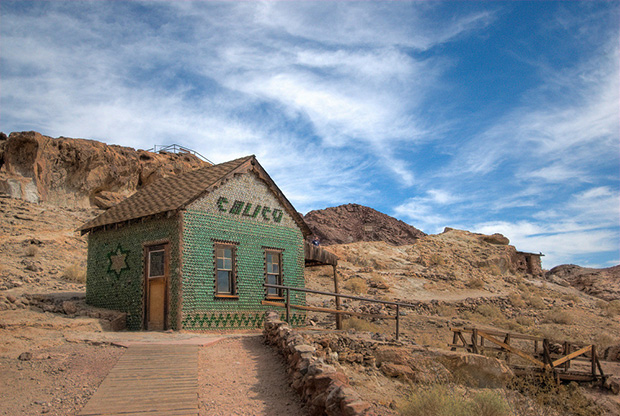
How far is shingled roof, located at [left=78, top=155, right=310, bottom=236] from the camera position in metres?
15.8

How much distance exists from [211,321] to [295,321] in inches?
156

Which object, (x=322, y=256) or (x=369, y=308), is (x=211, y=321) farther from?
(x=369, y=308)

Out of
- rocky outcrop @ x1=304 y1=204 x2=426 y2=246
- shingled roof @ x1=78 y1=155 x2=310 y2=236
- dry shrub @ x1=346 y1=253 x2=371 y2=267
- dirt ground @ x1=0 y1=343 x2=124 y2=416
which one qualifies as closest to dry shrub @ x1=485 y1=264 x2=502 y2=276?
dry shrub @ x1=346 y1=253 x2=371 y2=267

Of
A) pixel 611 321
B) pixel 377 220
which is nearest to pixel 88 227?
pixel 611 321

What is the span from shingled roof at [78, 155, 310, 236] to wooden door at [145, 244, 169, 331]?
1.34 meters

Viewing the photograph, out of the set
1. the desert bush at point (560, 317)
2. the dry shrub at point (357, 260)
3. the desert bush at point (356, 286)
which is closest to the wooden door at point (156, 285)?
the desert bush at point (356, 286)

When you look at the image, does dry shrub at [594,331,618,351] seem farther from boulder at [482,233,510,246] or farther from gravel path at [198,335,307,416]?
boulder at [482,233,510,246]

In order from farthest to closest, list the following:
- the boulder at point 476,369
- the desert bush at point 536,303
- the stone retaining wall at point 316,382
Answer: the desert bush at point 536,303 → the boulder at point 476,369 → the stone retaining wall at point 316,382

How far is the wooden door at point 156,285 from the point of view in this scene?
15.1 m

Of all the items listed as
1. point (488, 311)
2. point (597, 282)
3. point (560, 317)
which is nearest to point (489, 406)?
point (488, 311)

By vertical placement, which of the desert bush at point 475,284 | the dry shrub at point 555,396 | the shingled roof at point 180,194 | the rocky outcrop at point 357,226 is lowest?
the dry shrub at point 555,396

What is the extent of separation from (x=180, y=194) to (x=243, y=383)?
372 inches

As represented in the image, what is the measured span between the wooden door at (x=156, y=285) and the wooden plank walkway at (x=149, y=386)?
5.20 m

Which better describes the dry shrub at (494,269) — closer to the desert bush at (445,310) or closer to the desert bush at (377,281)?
the desert bush at (377,281)
